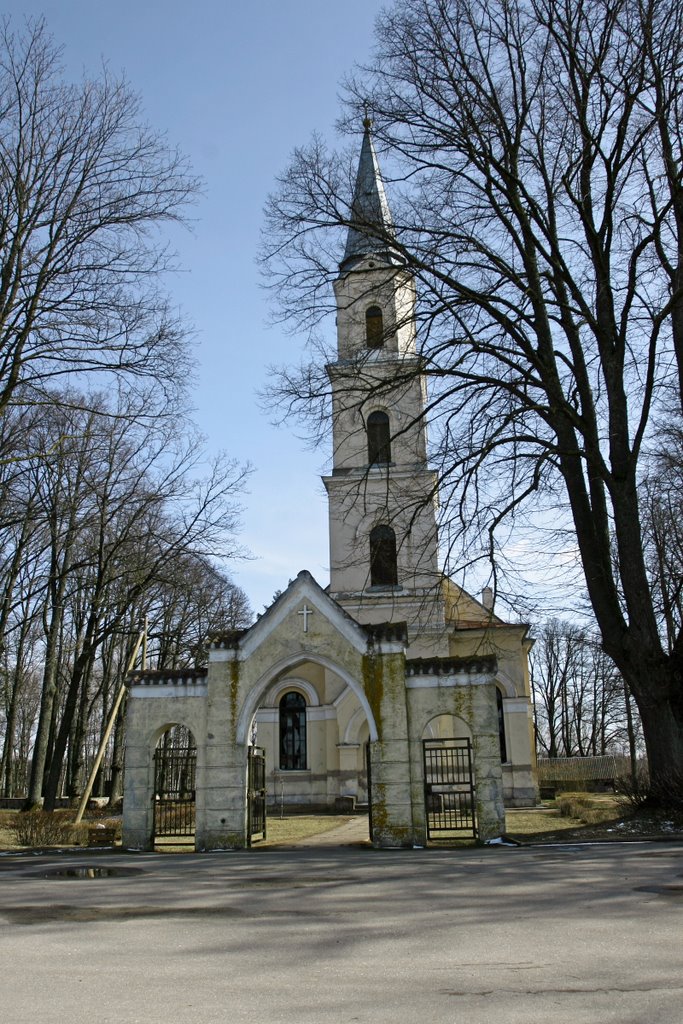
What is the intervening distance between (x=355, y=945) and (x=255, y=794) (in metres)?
11.9

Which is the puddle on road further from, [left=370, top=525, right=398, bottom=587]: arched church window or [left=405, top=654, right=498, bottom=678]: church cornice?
[left=370, top=525, right=398, bottom=587]: arched church window

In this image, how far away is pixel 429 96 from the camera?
1858cm

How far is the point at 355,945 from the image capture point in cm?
714

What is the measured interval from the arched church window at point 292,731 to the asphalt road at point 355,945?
19610mm

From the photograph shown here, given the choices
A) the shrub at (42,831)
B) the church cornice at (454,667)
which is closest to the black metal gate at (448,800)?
the church cornice at (454,667)

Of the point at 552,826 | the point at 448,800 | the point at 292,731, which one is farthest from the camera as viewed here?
the point at 292,731

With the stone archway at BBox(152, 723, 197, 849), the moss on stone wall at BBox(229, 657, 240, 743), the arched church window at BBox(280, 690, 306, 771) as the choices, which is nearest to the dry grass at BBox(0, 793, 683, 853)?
the stone archway at BBox(152, 723, 197, 849)

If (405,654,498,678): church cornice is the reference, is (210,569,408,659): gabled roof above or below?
above

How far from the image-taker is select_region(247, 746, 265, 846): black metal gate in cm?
1772

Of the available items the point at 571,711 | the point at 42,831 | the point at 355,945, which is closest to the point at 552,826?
the point at 42,831

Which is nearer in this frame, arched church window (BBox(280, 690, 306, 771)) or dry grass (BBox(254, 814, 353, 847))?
dry grass (BBox(254, 814, 353, 847))

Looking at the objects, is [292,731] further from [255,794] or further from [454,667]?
A: [454,667]

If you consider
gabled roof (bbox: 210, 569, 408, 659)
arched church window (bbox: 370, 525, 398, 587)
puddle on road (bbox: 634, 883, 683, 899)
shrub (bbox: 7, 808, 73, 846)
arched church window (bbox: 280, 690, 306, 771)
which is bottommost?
puddle on road (bbox: 634, 883, 683, 899)

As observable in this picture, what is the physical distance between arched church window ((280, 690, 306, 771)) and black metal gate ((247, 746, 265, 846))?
39.6ft
